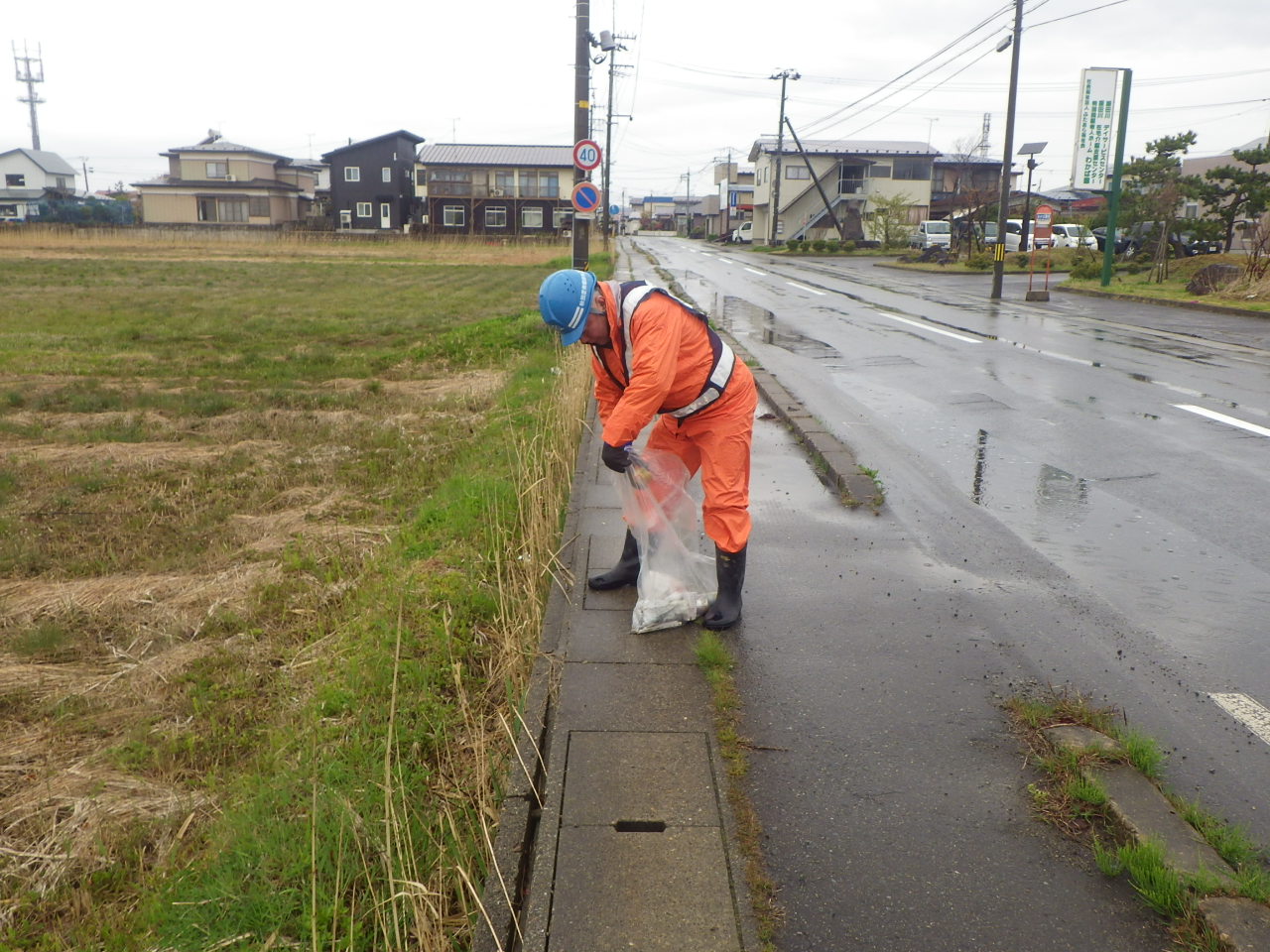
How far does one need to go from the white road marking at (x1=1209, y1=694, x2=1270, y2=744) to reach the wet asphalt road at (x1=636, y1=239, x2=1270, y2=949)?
0.04m

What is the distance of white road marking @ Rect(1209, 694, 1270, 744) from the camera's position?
327cm

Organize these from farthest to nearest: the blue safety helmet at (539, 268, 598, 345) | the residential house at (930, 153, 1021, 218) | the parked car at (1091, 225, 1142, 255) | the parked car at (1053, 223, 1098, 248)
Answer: the residential house at (930, 153, 1021, 218)
the parked car at (1053, 223, 1098, 248)
the parked car at (1091, 225, 1142, 255)
the blue safety helmet at (539, 268, 598, 345)

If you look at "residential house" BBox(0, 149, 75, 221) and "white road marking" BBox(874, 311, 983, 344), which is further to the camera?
"residential house" BBox(0, 149, 75, 221)

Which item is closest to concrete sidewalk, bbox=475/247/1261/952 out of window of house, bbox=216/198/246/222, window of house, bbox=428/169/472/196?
window of house, bbox=428/169/472/196

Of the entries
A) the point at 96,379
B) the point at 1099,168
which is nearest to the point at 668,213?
the point at 1099,168

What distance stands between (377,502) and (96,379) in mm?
5657

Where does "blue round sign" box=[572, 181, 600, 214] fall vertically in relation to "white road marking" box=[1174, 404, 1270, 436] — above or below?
above

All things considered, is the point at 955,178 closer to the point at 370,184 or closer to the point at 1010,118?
the point at 370,184

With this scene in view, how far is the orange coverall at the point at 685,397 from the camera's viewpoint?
3664mm

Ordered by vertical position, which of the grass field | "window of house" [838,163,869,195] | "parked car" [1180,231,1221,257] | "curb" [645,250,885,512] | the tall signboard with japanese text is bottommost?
the grass field

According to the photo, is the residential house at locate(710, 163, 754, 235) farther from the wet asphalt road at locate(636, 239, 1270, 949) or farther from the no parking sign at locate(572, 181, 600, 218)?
the wet asphalt road at locate(636, 239, 1270, 949)

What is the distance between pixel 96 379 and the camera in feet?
32.9

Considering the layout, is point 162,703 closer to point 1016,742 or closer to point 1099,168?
point 1016,742

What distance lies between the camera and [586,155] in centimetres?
1466
